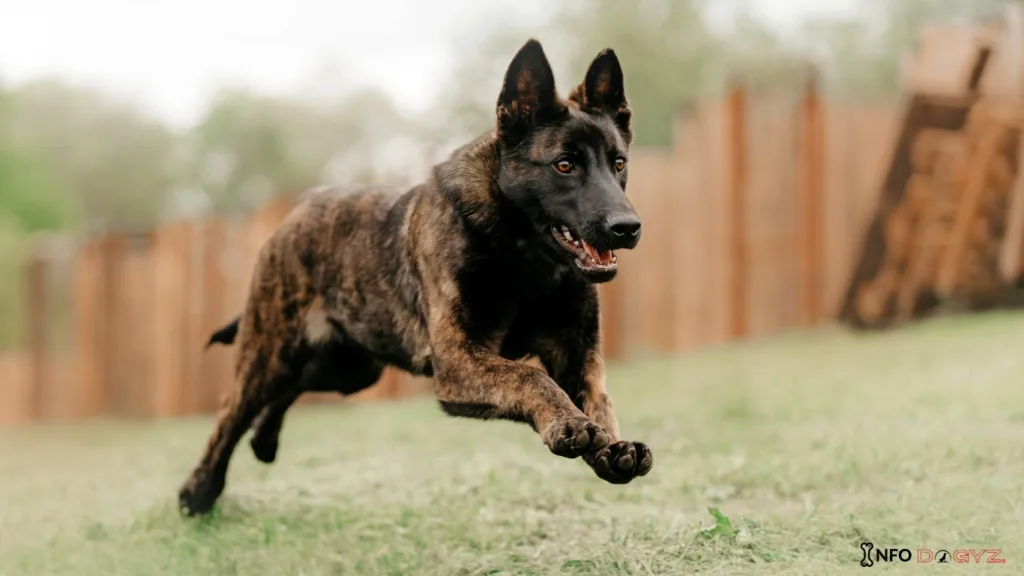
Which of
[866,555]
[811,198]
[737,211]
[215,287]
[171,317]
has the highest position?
[811,198]

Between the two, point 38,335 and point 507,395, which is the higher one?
point 507,395

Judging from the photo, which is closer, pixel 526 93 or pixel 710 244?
pixel 526 93

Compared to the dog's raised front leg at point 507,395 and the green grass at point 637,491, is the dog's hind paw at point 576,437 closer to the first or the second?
the dog's raised front leg at point 507,395

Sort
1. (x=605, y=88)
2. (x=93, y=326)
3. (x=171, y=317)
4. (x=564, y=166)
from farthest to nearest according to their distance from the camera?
(x=93, y=326) < (x=171, y=317) < (x=605, y=88) < (x=564, y=166)

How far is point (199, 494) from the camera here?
557 cm

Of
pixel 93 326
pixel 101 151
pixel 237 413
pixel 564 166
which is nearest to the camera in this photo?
pixel 564 166

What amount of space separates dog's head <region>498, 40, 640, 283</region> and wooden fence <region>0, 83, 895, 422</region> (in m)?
7.04

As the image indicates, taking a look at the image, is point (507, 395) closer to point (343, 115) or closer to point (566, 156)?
point (566, 156)

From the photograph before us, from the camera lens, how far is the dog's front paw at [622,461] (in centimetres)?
333

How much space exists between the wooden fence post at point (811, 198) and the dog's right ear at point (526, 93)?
7.43m

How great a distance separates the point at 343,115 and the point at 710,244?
20611 millimetres

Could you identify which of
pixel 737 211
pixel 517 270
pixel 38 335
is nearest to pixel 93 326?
pixel 38 335

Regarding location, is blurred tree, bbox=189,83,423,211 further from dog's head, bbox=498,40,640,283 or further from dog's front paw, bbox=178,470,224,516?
dog's head, bbox=498,40,640,283

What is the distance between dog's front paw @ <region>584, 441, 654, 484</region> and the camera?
3.33 m
